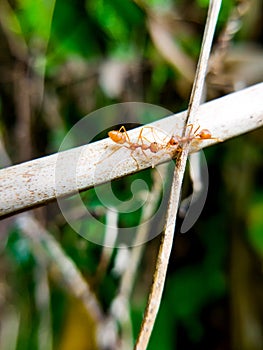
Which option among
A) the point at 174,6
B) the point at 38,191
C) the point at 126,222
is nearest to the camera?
the point at 38,191

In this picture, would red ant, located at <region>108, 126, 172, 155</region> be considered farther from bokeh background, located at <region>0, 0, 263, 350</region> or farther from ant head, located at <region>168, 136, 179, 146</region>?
bokeh background, located at <region>0, 0, 263, 350</region>

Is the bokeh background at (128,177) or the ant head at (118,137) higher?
the bokeh background at (128,177)

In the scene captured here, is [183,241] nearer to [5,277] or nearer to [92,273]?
[92,273]

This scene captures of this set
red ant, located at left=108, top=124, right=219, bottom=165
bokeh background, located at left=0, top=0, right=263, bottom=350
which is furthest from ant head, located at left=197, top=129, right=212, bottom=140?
bokeh background, located at left=0, top=0, right=263, bottom=350

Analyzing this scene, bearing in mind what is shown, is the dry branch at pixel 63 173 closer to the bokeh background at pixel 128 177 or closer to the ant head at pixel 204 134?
the ant head at pixel 204 134

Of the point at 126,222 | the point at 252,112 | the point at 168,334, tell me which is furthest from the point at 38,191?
the point at 168,334

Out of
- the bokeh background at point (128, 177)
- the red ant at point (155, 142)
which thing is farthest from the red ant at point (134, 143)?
the bokeh background at point (128, 177)

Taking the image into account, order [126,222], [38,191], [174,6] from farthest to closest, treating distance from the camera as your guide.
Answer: [174,6], [126,222], [38,191]

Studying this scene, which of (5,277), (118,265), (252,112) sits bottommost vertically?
(252,112)

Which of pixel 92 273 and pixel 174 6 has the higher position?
pixel 174 6
